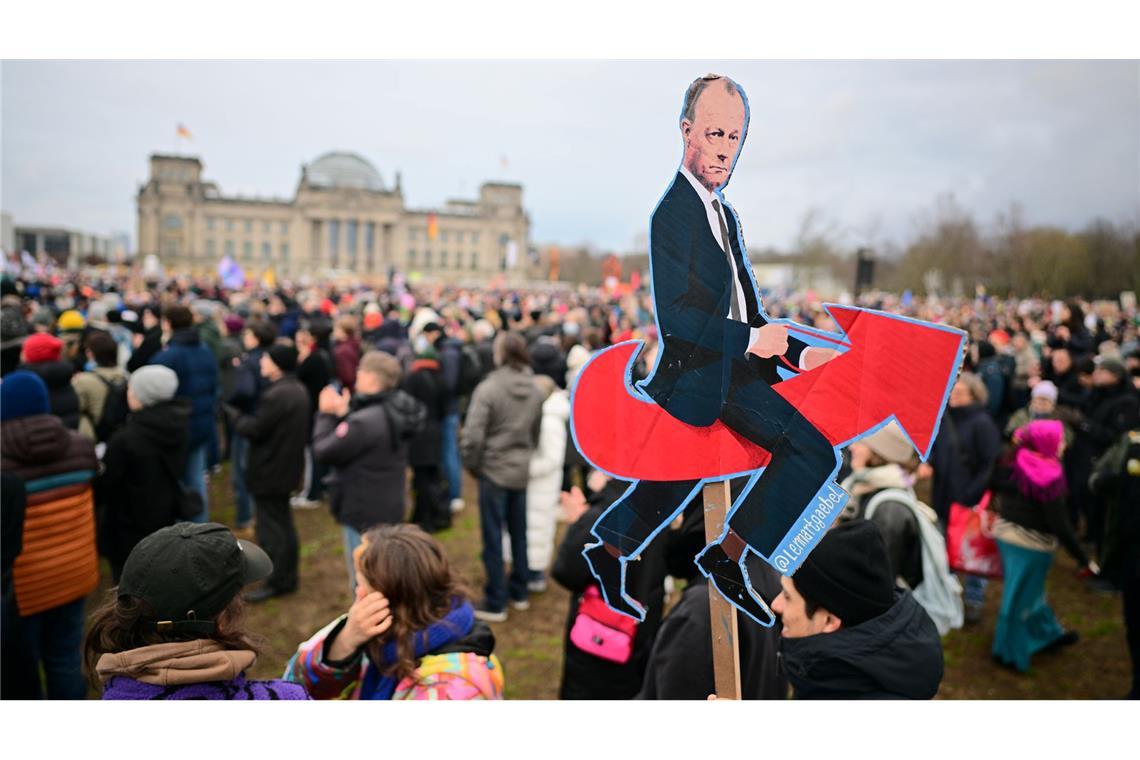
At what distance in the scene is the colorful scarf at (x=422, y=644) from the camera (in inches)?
76.4

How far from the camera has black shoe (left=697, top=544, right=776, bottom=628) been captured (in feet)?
5.49

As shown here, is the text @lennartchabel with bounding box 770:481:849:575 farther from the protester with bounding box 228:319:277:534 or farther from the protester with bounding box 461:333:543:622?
the protester with bounding box 228:319:277:534

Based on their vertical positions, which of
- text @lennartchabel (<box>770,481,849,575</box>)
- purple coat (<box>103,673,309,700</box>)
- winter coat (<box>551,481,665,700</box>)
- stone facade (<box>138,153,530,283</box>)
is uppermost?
stone facade (<box>138,153,530,283</box>)

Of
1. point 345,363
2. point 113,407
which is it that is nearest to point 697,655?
point 113,407

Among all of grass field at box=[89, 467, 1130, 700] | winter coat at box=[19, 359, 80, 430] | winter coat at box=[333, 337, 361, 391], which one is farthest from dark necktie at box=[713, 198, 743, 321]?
winter coat at box=[333, 337, 361, 391]

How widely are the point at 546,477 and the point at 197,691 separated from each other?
3406 mm

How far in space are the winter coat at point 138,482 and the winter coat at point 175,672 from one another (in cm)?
241

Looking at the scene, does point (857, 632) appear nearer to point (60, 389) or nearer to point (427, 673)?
point (427, 673)

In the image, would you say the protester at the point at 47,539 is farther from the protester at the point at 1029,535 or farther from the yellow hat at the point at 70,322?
the protester at the point at 1029,535

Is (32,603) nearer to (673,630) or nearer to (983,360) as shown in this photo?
(673,630)

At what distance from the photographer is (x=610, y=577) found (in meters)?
1.89

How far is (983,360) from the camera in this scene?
7.61m

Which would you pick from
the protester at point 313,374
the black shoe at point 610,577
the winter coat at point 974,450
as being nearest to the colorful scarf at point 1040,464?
the winter coat at point 974,450

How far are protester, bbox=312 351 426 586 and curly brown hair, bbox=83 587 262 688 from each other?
246cm
